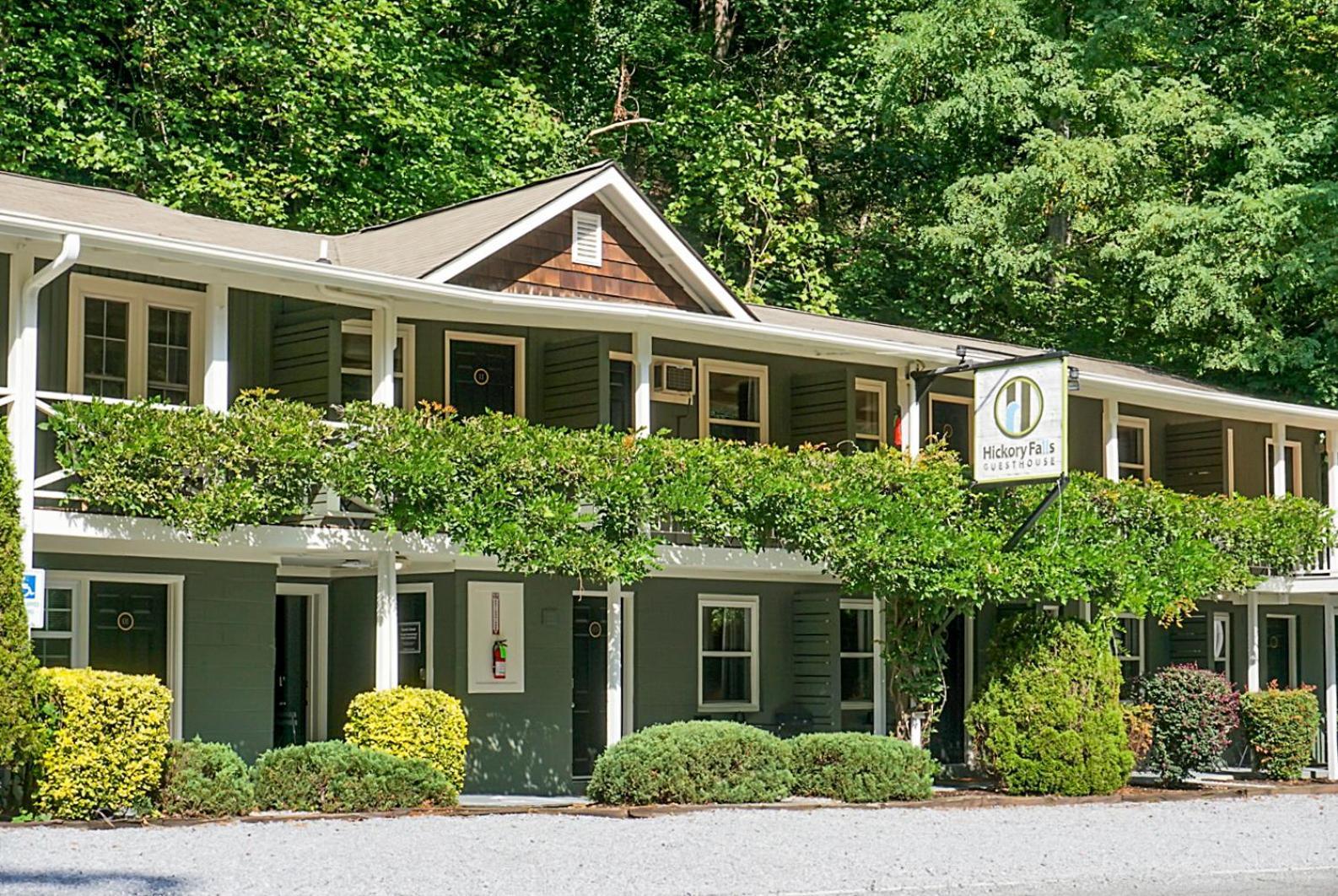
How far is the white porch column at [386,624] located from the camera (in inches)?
723

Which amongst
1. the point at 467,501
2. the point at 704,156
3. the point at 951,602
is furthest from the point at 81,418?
the point at 704,156

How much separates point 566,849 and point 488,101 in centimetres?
2284

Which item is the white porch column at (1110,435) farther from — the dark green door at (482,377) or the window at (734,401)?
the dark green door at (482,377)

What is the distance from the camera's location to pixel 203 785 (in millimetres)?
15945

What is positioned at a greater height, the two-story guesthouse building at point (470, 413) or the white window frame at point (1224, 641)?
the two-story guesthouse building at point (470, 413)

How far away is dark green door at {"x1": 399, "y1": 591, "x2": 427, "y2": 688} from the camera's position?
21.4m

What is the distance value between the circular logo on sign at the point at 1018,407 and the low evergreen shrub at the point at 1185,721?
13.5ft

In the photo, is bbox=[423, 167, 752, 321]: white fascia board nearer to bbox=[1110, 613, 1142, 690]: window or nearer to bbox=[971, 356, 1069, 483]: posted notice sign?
bbox=[971, 356, 1069, 483]: posted notice sign

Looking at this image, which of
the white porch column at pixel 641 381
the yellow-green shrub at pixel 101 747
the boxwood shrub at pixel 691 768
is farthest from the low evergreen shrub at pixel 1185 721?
the yellow-green shrub at pixel 101 747

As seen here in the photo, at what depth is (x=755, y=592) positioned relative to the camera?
80.1ft

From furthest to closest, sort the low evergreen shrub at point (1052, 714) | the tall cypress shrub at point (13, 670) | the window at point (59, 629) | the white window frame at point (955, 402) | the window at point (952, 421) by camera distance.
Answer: the window at point (952, 421)
the white window frame at point (955, 402)
the low evergreen shrub at point (1052, 714)
the window at point (59, 629)
the tall cypress shrub at point (13, 670)

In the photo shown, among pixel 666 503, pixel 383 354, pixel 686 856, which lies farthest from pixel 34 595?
pixel 666 503

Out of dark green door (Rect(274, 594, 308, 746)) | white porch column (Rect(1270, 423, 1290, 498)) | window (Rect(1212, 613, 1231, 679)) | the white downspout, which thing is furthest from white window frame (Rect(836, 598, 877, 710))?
the white downspout

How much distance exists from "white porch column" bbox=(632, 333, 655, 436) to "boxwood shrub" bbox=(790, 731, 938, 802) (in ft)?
12.3
